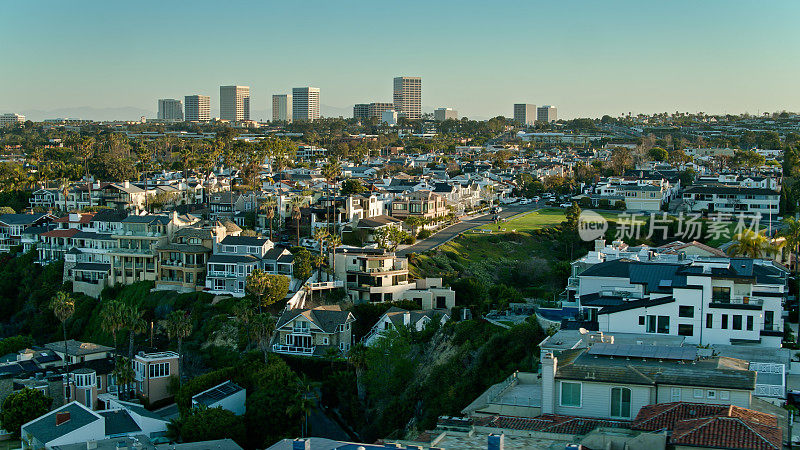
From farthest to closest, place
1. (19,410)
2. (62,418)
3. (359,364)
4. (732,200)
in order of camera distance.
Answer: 1. (732,200)
2. (359,364)
3. (19,410)
4. (62,418)

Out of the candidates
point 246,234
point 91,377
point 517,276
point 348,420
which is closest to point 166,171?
point 246,234

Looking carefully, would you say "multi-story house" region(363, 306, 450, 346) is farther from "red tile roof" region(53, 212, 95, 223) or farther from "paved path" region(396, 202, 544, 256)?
"red tile roof" region(53, 212, 95, 223)

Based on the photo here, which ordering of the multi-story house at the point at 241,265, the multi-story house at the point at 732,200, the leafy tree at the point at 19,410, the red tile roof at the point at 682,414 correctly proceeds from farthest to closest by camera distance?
the multi-story house at the point at 732,200
the multi-story house at the point at 241,265
the leafy tree at the point at 19,410
the red tile roof at the point at 682,414

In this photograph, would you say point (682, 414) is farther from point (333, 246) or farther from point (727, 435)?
point (333, 246)

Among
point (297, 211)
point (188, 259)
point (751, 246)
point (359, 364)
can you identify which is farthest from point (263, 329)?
point (751, 246)

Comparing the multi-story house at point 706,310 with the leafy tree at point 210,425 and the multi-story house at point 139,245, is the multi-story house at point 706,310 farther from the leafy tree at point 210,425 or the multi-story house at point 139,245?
the multi-story house at point 139,245

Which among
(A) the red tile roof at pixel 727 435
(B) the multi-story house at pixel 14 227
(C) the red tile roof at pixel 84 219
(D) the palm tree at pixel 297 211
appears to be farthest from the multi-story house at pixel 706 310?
(B) the multi-story house at pixel 14 227
